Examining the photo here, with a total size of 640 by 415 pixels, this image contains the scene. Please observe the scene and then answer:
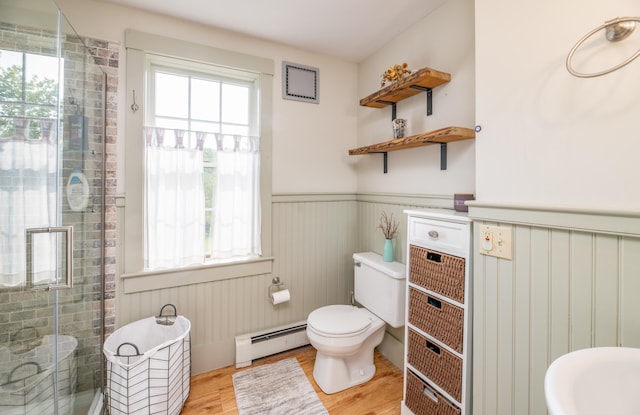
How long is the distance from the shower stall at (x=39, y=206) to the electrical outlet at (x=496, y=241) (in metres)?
1.84

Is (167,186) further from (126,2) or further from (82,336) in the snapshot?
(126,2)

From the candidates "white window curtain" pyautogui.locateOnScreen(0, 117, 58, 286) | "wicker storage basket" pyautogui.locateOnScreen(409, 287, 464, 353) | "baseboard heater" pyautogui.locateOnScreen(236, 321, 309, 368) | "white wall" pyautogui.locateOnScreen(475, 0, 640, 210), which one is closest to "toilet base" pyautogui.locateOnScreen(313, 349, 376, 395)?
"baseboard heater" pyautogui.locateOnScreen(236, 321, 309, 368)

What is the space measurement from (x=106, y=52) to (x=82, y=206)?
98 centimetres

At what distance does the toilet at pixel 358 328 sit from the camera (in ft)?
5.83

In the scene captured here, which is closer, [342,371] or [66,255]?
[66,255]

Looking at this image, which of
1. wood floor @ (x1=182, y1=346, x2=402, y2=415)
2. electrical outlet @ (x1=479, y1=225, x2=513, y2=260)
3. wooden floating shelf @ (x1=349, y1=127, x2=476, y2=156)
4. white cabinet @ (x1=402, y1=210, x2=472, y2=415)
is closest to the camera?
electrical outlet @ (x1=479, y1=225, x2=513, y2=260)

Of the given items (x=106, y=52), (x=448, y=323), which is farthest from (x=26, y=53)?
(x=448, y=323)

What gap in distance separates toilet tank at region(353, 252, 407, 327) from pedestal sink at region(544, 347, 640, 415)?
44.7 inches

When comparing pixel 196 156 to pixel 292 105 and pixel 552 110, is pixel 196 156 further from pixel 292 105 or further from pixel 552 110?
pixel 552 110

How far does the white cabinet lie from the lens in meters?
1.30

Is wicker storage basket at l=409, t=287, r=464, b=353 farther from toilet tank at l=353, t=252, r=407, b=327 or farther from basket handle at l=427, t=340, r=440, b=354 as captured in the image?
toilet tank at l=353, t=252, r=407, b=327

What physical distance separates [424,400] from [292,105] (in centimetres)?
219

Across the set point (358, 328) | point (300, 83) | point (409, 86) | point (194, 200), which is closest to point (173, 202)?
point (194, 200)

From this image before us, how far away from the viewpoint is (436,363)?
4.72 feet
